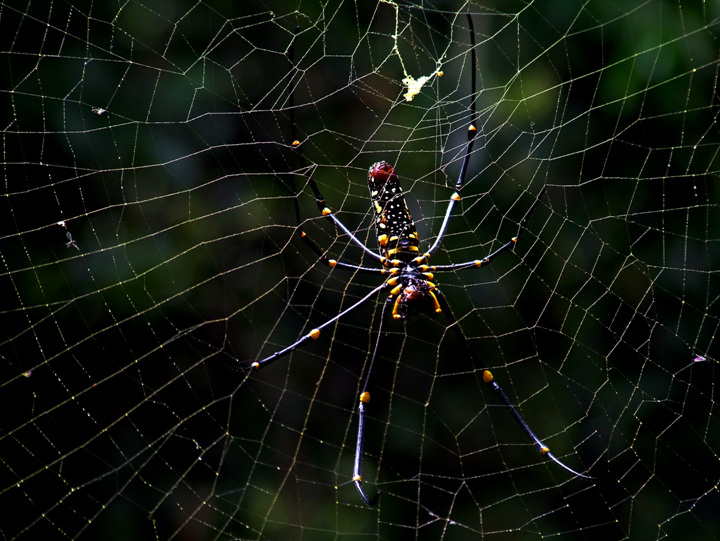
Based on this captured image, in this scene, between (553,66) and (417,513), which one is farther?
(417,513)

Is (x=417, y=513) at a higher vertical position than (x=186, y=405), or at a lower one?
lower

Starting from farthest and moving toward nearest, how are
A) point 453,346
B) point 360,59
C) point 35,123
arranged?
1. point 453,346
2. point 360,59
3. point 35,123

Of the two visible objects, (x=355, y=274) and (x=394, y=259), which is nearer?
(x=394, y=259)

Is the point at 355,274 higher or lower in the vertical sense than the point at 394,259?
lower

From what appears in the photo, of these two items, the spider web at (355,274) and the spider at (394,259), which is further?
the spider web at (355,274)

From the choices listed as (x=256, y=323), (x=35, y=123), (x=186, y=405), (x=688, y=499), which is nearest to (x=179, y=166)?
(x=35, y=123)

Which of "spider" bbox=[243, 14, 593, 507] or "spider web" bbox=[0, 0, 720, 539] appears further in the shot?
"spider web" bbox=[0, 0, 720, 539]

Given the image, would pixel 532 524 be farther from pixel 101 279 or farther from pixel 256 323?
pixel 101 279

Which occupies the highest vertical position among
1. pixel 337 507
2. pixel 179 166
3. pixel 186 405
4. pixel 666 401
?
pixel 179 166
